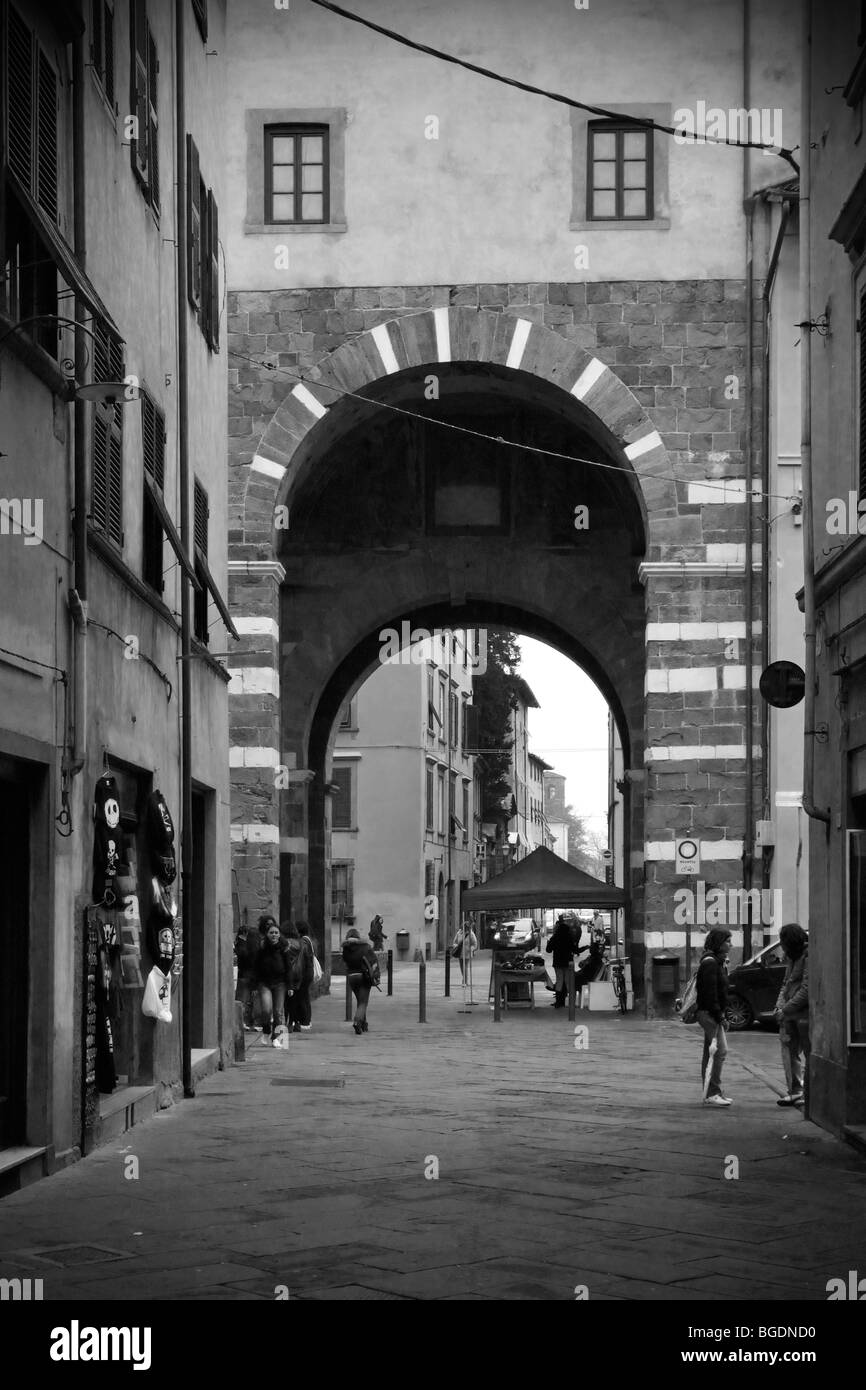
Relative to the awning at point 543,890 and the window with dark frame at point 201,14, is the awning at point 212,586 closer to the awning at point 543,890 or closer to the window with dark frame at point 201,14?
the window with dark frame at point 201,14

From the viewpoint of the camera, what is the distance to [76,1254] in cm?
827

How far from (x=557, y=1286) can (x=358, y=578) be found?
24067 millimetres

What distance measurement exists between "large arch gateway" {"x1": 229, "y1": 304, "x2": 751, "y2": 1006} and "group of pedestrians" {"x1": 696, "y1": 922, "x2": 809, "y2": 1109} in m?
11.0

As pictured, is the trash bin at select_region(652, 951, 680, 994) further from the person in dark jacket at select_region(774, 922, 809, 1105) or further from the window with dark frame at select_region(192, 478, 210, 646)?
the person in dark jacket at select_region(774, 922, 809, 1105)

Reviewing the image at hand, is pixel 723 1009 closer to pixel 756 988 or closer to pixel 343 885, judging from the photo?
pixel 756 988

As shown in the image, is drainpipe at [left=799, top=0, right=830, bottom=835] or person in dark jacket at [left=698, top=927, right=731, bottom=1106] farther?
Result: person in dark jacket at [left=698, top=927, right=731, bottom=1106]

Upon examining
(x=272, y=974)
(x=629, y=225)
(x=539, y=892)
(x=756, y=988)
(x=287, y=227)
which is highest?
(x=287, y=227)

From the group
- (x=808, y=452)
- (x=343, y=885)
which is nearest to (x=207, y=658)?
(x=808, y=452)

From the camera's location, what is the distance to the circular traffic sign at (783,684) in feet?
51.8

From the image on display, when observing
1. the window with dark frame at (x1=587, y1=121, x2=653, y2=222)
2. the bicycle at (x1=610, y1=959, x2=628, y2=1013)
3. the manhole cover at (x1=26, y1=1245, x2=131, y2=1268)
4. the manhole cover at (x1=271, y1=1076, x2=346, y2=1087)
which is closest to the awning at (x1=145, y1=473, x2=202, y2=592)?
the manhole cover at (x1=271, y1=1076, x2=346, y2=1087)

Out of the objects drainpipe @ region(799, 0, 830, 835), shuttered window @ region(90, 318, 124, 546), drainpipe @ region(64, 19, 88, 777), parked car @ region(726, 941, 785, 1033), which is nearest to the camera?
drainpipe @ region(64, 19, 88, 777)

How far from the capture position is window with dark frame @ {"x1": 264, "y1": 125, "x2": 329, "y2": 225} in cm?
2717

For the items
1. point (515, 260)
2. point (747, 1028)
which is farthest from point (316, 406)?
point (747, 1028)

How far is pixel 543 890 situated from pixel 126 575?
591 inches
